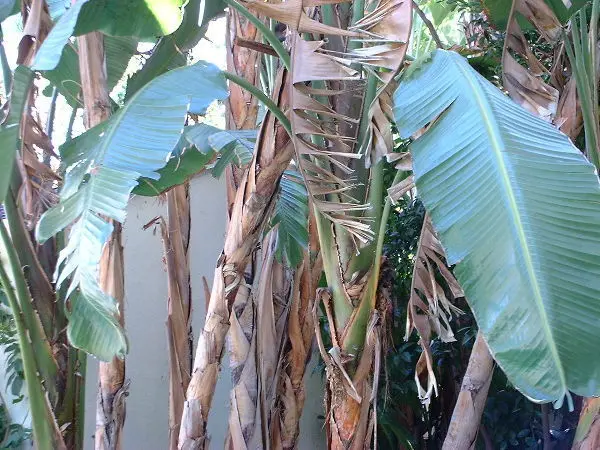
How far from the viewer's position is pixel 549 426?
2.19 meters

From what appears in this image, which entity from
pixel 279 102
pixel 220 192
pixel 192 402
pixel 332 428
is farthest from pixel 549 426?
pixel 220 192

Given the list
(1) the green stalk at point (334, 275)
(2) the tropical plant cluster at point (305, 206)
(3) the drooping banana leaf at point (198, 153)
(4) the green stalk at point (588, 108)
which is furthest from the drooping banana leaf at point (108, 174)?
(4) the green stalk at point (588, 108)

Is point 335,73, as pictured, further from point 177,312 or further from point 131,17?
point 177,312

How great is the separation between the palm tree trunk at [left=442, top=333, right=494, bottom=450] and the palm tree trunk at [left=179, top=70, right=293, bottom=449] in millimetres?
658

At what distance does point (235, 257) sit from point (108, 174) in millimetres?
473

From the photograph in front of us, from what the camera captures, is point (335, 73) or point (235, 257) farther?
point (235, 257)

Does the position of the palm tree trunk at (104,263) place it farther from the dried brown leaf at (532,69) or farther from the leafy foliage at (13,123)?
the dried brown leaf at (532,69)

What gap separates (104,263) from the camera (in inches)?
57.7

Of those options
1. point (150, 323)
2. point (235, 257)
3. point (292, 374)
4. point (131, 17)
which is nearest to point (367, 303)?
point (235, 257)

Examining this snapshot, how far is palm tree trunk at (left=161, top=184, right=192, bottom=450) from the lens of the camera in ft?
5.87

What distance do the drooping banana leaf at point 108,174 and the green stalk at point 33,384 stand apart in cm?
32

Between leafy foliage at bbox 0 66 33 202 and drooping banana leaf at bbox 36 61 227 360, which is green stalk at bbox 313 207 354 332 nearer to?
drooping banana leaf at bbox 36 61 227 360

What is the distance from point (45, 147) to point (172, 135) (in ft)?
1.72

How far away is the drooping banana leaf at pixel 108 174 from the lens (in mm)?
900
